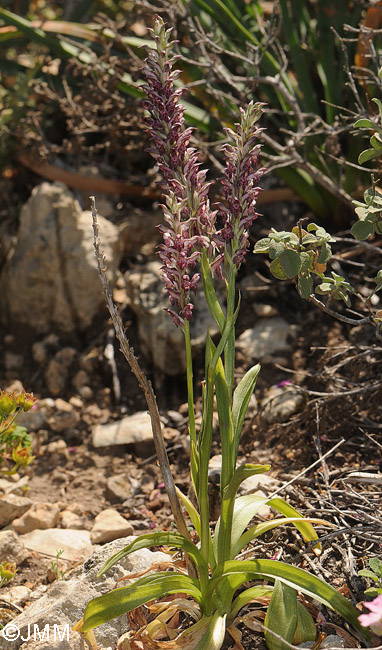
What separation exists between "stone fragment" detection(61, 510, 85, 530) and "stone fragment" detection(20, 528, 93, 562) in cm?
5

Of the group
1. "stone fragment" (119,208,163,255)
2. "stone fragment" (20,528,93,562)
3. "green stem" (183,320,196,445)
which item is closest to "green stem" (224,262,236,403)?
"green stem" (183,320,196,445)

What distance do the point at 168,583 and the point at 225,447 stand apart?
37 centimetres

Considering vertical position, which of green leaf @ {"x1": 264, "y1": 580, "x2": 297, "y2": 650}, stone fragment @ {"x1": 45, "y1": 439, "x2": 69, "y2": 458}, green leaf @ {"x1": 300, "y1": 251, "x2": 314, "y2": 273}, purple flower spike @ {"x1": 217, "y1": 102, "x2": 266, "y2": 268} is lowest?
stone fragment @ {"x1": 45, "y1": 439, "x2": 69, "y2": 458}

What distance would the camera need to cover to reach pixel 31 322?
3744mm

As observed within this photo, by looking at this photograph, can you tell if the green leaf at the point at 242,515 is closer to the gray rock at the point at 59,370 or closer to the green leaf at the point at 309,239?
the green leaf at the point at 309,239

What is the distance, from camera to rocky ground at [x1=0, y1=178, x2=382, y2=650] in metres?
2.15

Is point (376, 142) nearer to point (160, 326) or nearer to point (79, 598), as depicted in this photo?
point (79, 598)

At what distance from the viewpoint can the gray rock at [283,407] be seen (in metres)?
2.96

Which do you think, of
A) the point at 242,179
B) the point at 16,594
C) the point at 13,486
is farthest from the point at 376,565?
the point at 13,486

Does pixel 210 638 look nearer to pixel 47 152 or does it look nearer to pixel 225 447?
pixel 225 447

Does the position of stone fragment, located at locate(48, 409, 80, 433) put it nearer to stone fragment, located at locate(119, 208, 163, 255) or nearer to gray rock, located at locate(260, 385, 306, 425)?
gray rock, located at locate(260, 385, 306, 425)

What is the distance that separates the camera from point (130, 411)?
335 centimetres

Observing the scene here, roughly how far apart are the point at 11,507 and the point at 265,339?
4.69 ft

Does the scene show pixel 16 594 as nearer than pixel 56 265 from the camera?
Yes
